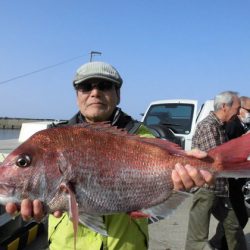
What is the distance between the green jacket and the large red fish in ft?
1.11

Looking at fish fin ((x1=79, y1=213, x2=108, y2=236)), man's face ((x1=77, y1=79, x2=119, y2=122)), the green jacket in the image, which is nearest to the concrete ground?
the green jacket

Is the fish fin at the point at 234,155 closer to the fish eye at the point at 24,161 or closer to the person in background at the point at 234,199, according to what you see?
the fish eye at the point at 24,161

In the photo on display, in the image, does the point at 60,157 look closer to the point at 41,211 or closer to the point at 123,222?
the point at 41,211

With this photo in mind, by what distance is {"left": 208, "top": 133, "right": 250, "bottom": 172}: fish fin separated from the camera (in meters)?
2.56

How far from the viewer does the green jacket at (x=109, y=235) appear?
9.98ft

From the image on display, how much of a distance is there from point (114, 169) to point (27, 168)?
0.52m

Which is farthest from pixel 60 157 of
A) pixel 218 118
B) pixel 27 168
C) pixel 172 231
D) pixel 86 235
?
pixel 172 231

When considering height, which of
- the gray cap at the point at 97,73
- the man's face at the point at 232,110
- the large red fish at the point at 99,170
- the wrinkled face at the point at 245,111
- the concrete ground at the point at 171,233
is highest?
the wrinkled face at the point at 245,111

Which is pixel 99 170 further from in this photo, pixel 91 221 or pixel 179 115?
pixel 179 115

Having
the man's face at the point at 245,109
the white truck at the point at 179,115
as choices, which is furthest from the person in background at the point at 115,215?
the white truck at the point at 179,115

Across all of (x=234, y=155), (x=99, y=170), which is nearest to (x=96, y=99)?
(x=99, y=170)

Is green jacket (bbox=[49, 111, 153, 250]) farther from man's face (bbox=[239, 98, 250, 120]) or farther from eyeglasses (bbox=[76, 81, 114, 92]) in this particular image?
man's face (bbox=[239, 98, 250, 120])

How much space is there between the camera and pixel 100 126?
2834 millimetres

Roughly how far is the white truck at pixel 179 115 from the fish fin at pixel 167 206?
7999 millimetres
